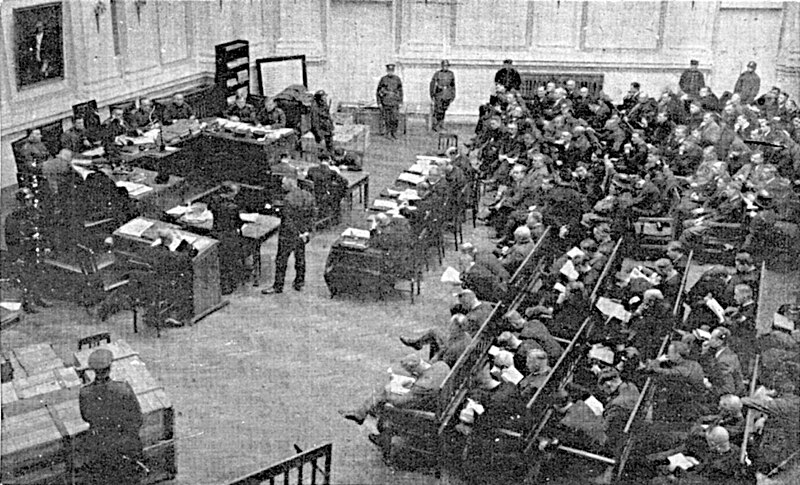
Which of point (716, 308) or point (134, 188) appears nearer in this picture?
point (716, 308)

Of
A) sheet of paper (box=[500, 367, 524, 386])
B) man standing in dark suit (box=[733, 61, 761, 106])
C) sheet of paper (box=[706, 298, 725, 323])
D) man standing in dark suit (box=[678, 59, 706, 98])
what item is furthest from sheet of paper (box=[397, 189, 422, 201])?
man standing in dark suit (box=[733, 61, 761, 106])

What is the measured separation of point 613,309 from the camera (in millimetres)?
11547

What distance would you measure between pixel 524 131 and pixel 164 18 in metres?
8.05

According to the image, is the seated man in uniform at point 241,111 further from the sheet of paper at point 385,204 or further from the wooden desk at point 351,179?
the sheet of paper at point 385,204

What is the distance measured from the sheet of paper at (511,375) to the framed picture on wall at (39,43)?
35.6 feet

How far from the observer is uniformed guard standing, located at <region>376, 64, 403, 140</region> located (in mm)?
21766

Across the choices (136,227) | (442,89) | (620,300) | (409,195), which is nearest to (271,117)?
(409,195)

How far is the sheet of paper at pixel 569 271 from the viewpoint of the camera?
11930 mm

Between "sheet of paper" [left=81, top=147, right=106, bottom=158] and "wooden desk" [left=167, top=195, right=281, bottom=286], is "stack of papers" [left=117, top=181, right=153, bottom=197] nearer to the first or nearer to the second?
"wooden desk" [left=167, top=195, right=281, bottom=286]

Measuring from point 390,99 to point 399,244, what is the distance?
872 centimetres

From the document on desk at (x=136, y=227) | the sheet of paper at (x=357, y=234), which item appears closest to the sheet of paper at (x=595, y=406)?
the sheet of paper at (x=357, y=234)

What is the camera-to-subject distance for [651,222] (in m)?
15.7

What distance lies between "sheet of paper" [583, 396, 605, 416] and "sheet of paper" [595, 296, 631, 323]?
1.86 metres

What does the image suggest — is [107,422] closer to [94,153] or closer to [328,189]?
[328,189]
